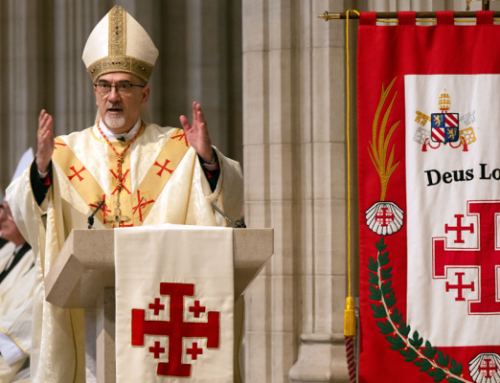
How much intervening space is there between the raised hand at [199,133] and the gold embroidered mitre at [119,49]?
0.79 metres

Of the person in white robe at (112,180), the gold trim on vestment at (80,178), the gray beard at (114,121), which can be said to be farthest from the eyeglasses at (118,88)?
the gold trim on vestment at (80,178)

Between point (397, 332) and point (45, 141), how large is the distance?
1.95m

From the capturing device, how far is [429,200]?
4152 mm

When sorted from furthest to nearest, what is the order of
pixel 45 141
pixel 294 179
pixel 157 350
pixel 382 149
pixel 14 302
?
pixel 14 302 → pixel 294 179 → pixel 382 149 → pixel 45 141 → pixel 157 350

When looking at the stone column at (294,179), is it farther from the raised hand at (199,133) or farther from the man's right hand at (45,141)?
the man's right hand at (45,141)

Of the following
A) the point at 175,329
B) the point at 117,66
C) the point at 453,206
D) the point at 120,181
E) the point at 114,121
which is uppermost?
the point at 117,66

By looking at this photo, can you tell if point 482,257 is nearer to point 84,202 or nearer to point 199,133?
point 199,133

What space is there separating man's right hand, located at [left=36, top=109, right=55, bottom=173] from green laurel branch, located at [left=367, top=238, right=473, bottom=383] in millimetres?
1670

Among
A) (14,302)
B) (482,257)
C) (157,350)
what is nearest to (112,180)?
(157,350)

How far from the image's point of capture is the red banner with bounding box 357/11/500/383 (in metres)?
4.07

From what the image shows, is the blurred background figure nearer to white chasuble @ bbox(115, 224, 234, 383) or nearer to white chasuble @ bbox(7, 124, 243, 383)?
white chasuble @ bbox(7, 124, 243, 383)

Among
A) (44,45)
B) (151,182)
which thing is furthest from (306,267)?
(44,45)

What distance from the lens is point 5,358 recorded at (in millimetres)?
7320

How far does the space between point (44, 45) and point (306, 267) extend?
509 cm
